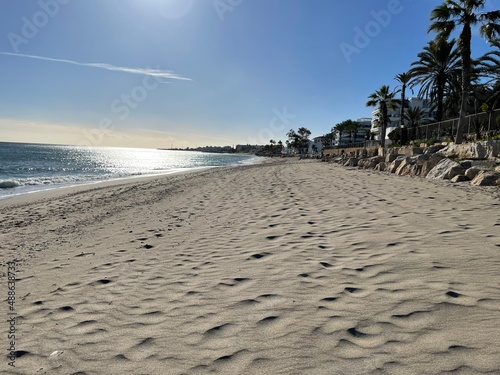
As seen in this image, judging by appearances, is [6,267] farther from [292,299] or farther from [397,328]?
[397,328]

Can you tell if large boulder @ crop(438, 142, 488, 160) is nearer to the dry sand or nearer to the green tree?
the dry sand

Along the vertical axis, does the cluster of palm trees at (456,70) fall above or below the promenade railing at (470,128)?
above

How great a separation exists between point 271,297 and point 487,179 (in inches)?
416

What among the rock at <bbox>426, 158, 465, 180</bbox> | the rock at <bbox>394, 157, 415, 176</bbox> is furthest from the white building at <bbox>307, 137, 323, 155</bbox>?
the rock at <bbox>426, 158, 465, 180</bbox>

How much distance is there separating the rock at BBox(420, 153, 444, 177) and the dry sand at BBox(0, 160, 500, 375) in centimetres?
815

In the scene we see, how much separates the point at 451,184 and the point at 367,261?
29.8ft

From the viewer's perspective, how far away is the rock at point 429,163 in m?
14.3

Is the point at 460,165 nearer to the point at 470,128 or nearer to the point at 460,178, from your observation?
the point at 460,178

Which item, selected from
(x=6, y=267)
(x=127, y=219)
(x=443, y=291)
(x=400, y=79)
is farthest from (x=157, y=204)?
(x=400, y=79)

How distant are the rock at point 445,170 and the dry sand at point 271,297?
6.09 meters

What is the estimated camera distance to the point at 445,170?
12820 mm

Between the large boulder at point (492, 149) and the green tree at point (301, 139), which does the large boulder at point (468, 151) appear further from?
the green tree at point (301, 139)

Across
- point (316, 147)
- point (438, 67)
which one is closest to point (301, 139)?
point (316, 147)

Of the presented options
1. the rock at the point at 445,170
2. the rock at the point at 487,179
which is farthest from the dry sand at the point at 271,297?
the rock at the point at 445,170
